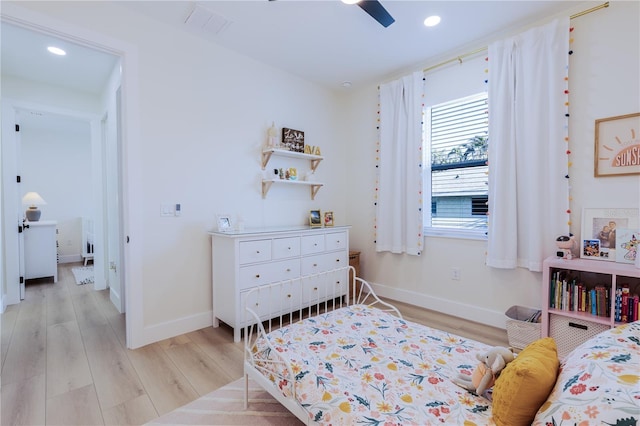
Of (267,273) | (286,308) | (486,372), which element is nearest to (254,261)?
(267,273)

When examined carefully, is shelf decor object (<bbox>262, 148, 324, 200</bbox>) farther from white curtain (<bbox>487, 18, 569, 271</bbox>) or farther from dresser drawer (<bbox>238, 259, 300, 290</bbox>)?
white curtain (<bbox>487, 18, 569, 271</bbox>)

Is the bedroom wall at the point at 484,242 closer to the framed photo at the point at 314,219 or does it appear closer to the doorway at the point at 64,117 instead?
the framed photo at the point at 314,219

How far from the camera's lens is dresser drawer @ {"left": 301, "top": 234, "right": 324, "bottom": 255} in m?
3.09

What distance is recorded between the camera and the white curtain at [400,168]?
328 cm

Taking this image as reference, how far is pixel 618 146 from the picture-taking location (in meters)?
2.21

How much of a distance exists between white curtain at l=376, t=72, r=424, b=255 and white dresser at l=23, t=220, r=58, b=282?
4980 millimetres

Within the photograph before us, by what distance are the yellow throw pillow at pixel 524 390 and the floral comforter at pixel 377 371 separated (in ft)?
0.37

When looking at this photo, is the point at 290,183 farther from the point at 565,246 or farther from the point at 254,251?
the point at 565,246

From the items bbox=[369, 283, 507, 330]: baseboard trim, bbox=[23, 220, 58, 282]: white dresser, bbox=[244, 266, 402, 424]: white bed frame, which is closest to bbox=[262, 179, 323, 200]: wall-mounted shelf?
bbox=[244, 266, 402, 424]: white bed frame

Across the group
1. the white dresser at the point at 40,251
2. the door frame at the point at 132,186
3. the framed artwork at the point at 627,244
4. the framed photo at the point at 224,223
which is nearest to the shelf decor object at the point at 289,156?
the framed photo at the point at 224,223

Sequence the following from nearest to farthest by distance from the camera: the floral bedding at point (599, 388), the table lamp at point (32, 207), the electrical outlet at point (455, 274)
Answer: the floral bedding at point (599, 388) → the electrical outlet at point (455, 274) → the table lamp at point (32, 207)

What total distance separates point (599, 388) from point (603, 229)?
6.76 feet

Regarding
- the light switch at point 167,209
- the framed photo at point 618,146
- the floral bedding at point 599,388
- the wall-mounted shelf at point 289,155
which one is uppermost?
the wall-mounted shelf at point 289,155

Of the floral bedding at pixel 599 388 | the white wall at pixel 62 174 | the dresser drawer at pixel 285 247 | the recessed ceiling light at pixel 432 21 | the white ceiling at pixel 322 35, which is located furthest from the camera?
the white wall at pixel 62 174
